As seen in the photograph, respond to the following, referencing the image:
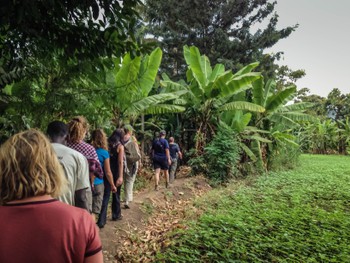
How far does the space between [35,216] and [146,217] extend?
17.7 feet

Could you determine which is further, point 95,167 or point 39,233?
point 95,167

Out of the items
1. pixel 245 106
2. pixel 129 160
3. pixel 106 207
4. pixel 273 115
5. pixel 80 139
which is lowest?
pixel 106 207

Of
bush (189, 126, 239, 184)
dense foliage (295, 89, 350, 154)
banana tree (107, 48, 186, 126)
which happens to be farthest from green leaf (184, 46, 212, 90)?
dense foliage (295, 89, 350, 154)

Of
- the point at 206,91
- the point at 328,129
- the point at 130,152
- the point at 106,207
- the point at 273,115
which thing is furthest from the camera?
the point at 328,129

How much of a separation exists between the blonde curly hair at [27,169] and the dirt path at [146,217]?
11.3 ft

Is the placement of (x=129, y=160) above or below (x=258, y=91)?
below

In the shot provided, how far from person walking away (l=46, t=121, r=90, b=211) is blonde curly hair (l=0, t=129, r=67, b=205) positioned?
151 centimetres

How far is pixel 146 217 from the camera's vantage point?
21.4 feet

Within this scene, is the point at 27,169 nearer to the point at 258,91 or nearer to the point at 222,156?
the point at 222,156

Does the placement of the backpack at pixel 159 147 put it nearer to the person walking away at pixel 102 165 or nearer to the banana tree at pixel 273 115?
the person walking away at pixel 102 165

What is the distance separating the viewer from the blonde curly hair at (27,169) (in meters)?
1.35

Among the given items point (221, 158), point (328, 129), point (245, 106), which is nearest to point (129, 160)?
point (221, 158)

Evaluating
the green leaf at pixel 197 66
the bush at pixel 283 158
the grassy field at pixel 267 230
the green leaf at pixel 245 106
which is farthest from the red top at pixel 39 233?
the bush at pixel 283 158

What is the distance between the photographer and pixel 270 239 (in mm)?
4523
